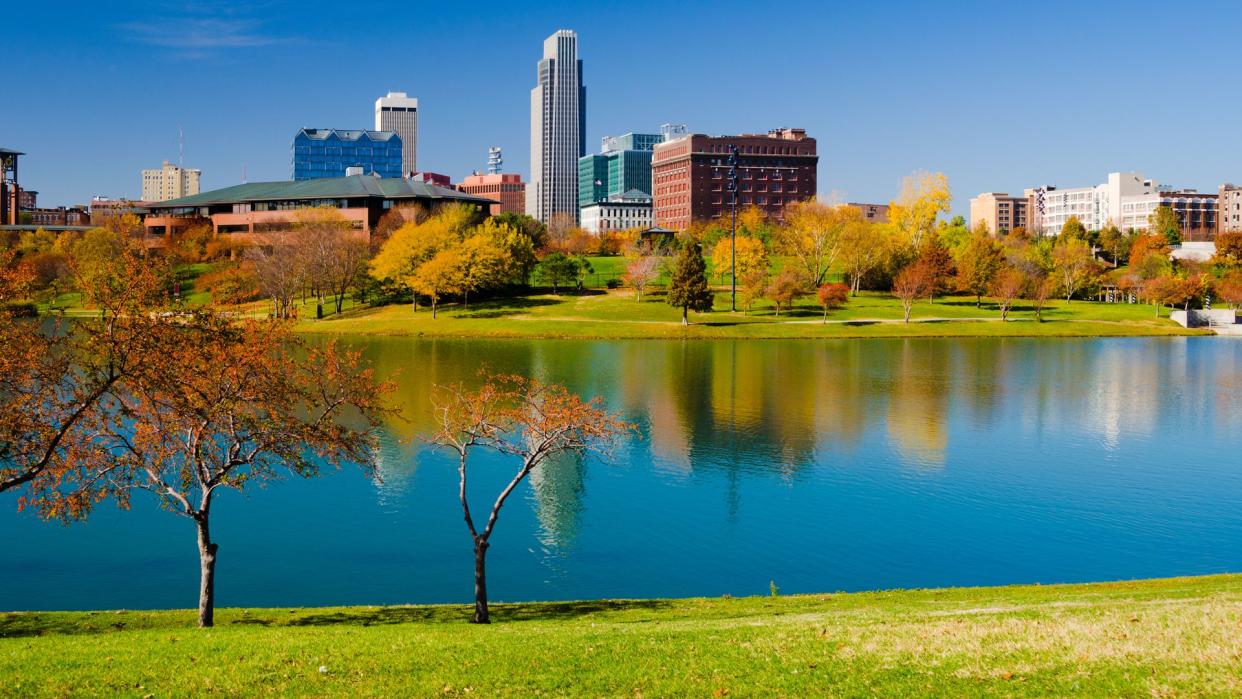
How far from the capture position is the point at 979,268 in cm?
11956

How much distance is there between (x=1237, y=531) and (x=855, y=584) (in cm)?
1355

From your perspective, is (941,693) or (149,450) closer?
(941,693)

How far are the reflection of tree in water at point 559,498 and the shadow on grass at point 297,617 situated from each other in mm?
6171

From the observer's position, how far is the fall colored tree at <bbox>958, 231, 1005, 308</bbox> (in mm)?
119750

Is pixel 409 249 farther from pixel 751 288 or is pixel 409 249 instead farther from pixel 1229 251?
pixel 1229 251

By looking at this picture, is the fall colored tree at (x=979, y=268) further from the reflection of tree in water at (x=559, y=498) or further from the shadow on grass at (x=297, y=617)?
the shadow on grass at (x=297, y=617)

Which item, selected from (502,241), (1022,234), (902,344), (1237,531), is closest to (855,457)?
(1237,531)

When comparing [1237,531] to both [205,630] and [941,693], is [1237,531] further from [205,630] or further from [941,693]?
[205,630]

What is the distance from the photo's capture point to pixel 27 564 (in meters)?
27.5

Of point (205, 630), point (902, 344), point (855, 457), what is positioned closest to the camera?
point (205, 630)

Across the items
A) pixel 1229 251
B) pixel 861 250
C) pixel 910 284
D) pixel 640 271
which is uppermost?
pixel 1229 251

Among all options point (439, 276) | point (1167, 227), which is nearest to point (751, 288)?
point (439, 276)

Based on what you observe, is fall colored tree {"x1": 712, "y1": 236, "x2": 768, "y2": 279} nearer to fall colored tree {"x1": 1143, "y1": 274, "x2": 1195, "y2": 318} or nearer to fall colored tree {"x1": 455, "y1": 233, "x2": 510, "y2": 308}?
fall colored tree {"x1": 455, "y1": 233, "x2": 510, "y2": 308}

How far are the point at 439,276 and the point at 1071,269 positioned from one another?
3146 inches
